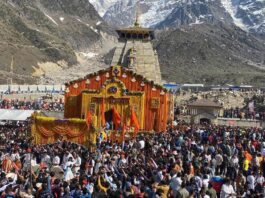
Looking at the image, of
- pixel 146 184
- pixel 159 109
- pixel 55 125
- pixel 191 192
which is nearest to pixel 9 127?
pixel 55 125

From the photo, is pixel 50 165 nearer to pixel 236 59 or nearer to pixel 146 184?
pixel 146 184

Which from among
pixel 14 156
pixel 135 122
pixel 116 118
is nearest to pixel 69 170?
pixel 14 156

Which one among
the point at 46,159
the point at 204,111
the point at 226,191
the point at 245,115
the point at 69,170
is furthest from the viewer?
the point at 245,115

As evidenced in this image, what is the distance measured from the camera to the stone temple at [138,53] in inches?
1886

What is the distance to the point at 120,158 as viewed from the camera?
72.6ft

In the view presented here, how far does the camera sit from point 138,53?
48969 mm

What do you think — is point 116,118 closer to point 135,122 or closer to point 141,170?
point 135,122

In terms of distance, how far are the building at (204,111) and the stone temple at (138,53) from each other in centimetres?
480

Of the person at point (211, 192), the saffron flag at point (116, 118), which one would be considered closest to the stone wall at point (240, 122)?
the saffron flag at point (116, 118)

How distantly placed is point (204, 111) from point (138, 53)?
27.8 feet

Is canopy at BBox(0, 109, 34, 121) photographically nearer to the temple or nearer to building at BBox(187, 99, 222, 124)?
the temple

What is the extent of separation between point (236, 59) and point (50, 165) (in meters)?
153

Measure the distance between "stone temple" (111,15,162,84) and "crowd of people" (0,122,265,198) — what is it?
749 inches

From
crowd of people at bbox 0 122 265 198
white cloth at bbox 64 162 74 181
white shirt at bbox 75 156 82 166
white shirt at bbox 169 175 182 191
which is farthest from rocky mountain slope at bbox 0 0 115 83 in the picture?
white shirt at bbox 169 175 182 191
